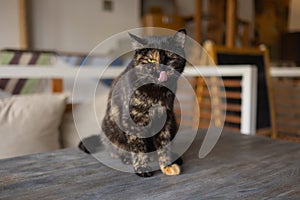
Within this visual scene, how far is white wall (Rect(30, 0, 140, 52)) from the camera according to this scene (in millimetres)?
3479

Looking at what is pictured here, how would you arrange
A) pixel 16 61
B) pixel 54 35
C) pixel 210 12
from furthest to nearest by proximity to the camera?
pixel 210 12 < pixel 54 35 < pixel 16 61

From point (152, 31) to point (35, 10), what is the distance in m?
3.07

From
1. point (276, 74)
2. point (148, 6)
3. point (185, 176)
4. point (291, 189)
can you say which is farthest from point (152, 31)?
point (148, 6)

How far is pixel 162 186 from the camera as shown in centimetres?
59

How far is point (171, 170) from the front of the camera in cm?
66

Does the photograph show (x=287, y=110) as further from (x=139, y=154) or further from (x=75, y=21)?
(x=75, y=21)

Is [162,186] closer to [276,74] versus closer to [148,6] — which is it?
[276,74]

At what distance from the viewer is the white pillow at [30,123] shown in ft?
3.76

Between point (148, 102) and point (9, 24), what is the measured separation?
3.08 meters

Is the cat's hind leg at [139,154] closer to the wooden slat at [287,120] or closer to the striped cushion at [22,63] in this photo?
the striped cushion at [22,63]

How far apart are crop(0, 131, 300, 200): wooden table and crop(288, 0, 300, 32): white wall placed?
5897mm

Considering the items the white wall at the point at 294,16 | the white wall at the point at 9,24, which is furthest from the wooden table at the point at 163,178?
the white wall at the point at 294,16

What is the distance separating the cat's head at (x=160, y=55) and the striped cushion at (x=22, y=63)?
112 cm

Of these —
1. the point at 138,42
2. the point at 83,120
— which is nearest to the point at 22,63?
the point at 83,120
